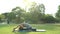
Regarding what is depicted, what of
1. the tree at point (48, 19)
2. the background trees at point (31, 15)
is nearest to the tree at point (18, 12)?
the background trees at point (31, 15)

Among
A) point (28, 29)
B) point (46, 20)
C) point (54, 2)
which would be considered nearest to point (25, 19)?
point (28, 29)

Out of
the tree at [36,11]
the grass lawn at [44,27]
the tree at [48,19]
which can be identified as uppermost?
the tree at [36,11]

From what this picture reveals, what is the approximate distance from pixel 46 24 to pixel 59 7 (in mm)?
215

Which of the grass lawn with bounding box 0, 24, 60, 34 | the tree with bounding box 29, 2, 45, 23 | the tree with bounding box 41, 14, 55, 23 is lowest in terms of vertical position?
the grass lawn with bounding box 0, 24, 60, 34

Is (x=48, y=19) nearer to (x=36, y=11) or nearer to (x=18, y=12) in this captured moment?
(x=36, y=11)

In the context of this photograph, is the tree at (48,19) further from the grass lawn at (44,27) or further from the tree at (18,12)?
the tree at (18,12)

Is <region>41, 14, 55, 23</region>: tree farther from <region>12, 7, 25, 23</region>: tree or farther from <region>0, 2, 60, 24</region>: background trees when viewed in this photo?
<region>12, 7, 25, 23</region>: tree

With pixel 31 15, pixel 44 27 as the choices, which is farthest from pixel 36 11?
pixel 44 27

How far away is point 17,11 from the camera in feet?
5.18

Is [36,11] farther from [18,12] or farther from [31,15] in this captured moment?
[18,12]

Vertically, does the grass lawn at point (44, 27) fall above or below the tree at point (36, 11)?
below

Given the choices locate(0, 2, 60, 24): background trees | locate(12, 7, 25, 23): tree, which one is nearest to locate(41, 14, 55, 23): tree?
locate(0, 2, 60, 24): background trees

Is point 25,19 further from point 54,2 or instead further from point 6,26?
point 54,2

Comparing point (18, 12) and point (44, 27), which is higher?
point (18, 12)
